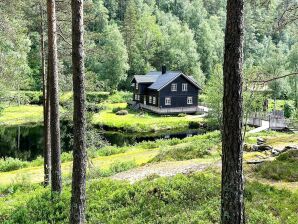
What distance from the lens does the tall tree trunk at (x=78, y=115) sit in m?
7.54

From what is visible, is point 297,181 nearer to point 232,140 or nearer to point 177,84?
point 232,140

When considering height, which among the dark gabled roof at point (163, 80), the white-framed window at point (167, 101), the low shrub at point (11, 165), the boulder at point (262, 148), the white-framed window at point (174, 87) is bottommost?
the low shrub at point (11, 165)

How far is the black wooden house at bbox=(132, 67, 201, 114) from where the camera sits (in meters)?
54.7

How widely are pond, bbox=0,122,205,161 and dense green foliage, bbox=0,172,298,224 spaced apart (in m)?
18.7

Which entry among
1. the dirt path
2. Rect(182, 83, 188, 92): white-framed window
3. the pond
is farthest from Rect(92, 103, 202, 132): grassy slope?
the dirt path

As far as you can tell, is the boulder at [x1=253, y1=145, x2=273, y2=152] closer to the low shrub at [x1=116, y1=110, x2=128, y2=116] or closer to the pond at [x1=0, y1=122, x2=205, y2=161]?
the pond at [x1=0, y1=122, x2=205, y2=161]

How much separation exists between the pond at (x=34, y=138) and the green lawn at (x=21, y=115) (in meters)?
2.46

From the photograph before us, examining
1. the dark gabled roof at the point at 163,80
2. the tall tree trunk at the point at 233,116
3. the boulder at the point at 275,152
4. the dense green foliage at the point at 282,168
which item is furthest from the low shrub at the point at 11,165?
the dark gabled roof at the point at 163,80

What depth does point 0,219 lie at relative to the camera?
1118 centimetres

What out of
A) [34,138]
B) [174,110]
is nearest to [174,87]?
[174,110]

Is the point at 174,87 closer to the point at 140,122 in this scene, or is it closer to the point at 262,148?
the point at 140,122

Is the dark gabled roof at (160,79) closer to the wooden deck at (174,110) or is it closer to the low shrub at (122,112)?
the wooden deck at (174,110)

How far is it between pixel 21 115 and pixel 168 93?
869 inches

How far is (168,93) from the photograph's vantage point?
55.2 metres
